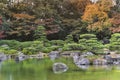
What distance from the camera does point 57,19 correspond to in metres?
24.9

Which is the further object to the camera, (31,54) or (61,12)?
(61,12)

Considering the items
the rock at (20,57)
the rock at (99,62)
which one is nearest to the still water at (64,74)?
the rock at (99,62)

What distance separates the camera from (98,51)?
18781 mm

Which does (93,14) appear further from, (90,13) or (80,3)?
(80,3)

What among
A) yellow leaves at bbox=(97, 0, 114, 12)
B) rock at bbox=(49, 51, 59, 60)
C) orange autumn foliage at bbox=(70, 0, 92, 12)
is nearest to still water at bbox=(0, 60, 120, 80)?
rock at bbox=(49, 51, 59, 60)

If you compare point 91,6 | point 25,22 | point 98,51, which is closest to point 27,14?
point 25,22

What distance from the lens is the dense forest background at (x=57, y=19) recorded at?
23500 millimetres

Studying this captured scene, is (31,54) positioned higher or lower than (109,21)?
lower

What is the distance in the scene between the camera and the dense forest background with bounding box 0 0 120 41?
77.1ft

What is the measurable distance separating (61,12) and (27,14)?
272 cm

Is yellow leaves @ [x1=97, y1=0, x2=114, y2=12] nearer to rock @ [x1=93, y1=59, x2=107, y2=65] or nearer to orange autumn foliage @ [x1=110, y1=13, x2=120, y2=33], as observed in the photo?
orange autumn foliage @ [x1=110, y1=13, x2=120, y2=33]

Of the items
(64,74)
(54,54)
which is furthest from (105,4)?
(64,74)

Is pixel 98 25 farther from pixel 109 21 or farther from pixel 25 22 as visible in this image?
pixel 25 22

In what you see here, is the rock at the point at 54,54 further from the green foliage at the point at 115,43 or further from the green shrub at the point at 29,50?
the green foliage at the point at 115,43
